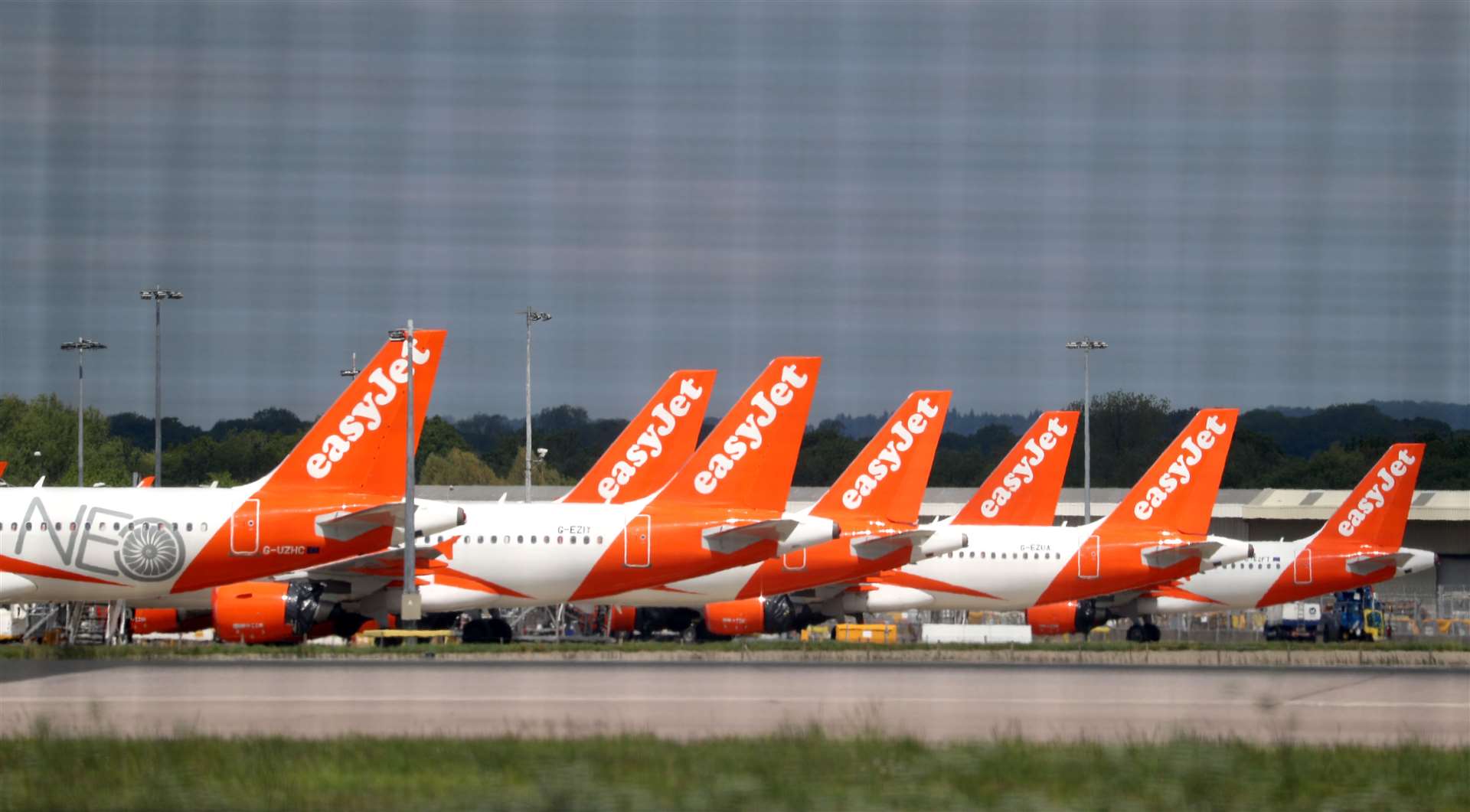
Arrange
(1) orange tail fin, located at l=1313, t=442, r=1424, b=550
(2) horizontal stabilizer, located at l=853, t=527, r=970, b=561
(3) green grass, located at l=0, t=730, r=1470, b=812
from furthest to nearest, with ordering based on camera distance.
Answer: (1) orange tail fin, located at l=1313, t=442, r=1424, b=550, (2) horizontal stabilizer, located at l=853, t=527, r=970, b=561, (3) green grass, located at l=0, t=730, r=1470, b=812

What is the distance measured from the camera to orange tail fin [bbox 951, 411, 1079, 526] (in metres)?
60.2

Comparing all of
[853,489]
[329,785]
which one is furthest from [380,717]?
[853,489]

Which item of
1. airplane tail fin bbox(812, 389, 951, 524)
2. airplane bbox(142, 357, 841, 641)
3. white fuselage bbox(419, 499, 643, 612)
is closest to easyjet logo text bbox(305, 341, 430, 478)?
airplane bbox(142, 357, 841, 641)

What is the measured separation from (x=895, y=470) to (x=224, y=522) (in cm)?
2175

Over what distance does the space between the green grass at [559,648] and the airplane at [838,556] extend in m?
2.72

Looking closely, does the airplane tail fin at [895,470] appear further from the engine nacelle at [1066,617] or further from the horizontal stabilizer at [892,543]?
the engine nacelle at [1066,617]

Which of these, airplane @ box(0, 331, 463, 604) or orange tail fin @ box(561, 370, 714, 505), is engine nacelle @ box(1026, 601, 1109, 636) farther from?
airplane @ box(0, 331, 463, 604)

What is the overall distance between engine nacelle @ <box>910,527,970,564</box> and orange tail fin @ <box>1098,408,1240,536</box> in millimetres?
7424

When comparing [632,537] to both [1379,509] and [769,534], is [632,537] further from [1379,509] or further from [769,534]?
[1379,509]

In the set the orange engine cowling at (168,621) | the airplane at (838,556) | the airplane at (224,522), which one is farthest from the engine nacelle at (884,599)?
the orange engine cowling at (168,621)

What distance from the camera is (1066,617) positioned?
58688 millimetres

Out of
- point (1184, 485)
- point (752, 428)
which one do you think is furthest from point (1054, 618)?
point (752, 428)

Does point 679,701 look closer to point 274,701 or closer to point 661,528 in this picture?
point 274,701

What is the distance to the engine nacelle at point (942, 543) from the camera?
50781 millimetres
